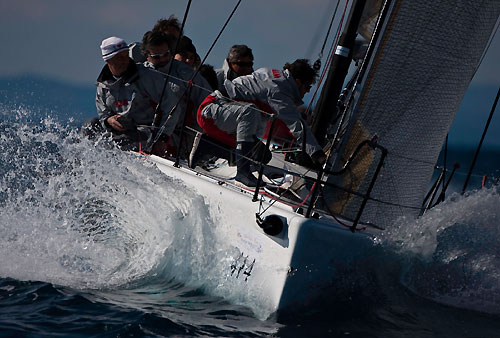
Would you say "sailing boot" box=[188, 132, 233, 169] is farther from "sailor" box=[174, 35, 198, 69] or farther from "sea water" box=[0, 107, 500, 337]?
"sailor" box=[174, 35, 198, 69]

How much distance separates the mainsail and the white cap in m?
1.87

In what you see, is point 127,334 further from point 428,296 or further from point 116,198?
point 428,296

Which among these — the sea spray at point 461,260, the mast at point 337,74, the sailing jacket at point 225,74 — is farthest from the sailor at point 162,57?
the sea spray at point 461,260

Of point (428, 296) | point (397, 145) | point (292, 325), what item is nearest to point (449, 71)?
point (397, 145)

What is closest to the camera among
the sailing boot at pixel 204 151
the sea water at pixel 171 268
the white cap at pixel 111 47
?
the sea water at pixel 171 268

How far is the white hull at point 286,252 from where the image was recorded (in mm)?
3580

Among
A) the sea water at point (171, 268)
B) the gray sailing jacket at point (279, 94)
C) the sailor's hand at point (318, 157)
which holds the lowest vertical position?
the sea water at point (171, 268)

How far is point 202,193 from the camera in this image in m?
4.26

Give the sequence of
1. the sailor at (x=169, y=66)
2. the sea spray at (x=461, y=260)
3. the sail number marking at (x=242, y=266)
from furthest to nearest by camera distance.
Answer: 1. the sailor at (x=169, y=66)
2. the sea spray at (x=461, y=260)
3. the sail number marking at (x=242, y=266)

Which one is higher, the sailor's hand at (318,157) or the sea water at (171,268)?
the sailor's hand at (318,157)

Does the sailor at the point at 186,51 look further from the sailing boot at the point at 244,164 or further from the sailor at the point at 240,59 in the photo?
the sailing boot at the point at 244,164

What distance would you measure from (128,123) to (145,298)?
1.77m

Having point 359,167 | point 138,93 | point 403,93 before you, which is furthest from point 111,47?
point 403,93

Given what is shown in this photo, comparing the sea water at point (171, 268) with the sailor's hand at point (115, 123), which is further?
the sailor's hand at point (115, 123)
